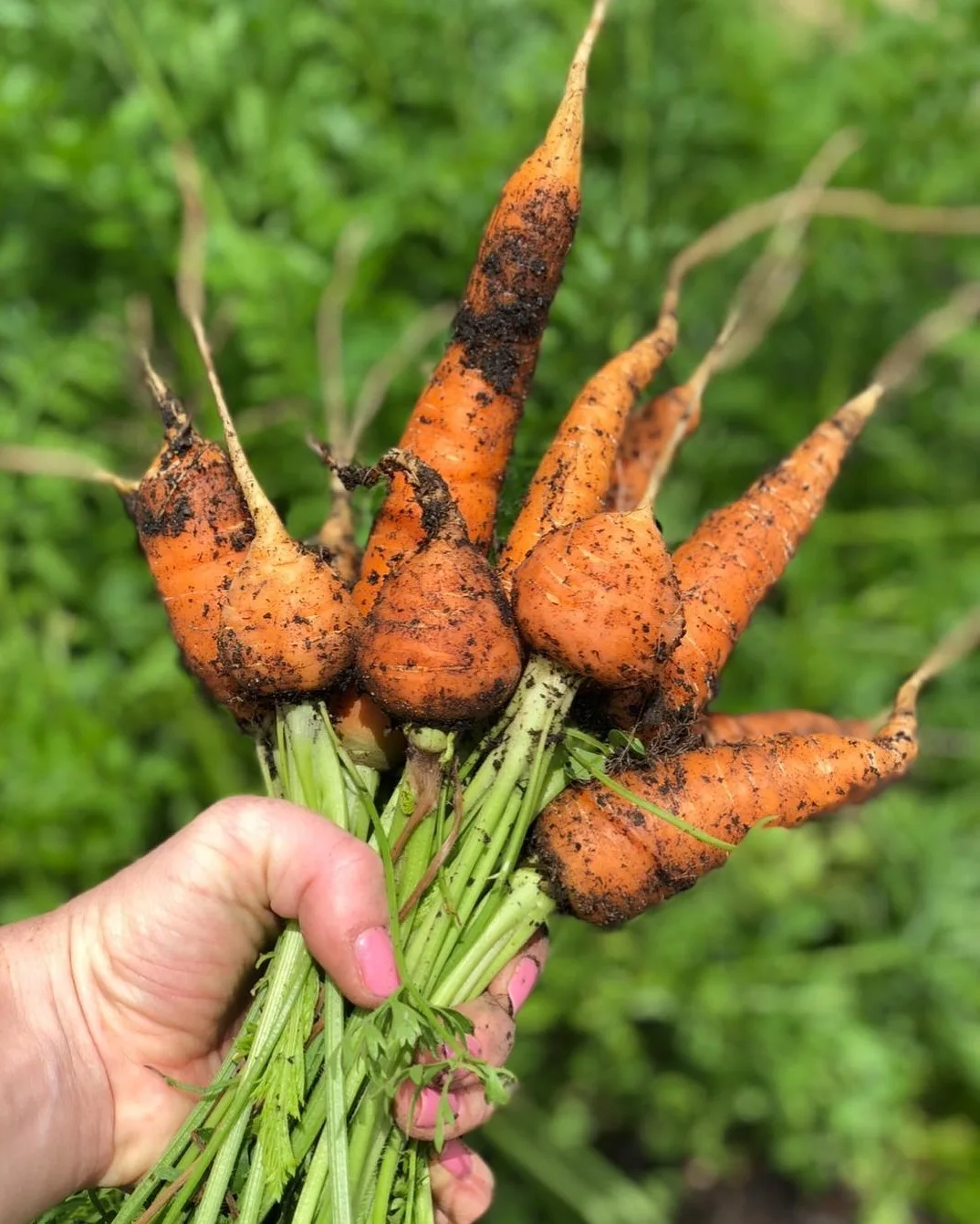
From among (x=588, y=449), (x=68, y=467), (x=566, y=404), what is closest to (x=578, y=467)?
(x=588, y=449)

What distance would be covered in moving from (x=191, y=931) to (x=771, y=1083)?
227cm

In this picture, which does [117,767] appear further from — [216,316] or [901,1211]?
[901,1211]

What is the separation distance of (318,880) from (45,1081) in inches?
21.2

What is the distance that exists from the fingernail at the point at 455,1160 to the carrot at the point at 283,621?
30.3 inches

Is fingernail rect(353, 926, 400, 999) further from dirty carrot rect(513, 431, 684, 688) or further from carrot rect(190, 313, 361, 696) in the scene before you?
dirty carrot rect(513, 431, 684, 688)

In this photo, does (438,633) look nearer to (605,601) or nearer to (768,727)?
(605,601)

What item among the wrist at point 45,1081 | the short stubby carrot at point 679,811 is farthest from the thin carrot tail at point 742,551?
the wrist at point 45,1081

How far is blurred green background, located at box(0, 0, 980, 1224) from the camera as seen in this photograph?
8.82 ft

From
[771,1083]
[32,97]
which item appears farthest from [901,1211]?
[32,97]

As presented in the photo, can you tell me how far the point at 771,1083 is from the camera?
3.00 metres

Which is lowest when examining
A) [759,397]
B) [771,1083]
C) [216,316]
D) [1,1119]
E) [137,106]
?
[771,1083]

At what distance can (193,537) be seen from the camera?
152cm

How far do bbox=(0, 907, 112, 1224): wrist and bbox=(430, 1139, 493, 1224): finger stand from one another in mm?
542

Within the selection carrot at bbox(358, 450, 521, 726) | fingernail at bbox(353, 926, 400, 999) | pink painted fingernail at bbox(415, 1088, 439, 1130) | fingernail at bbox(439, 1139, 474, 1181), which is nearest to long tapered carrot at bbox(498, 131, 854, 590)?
carrot at bbox(358, 450, 521, 726)
